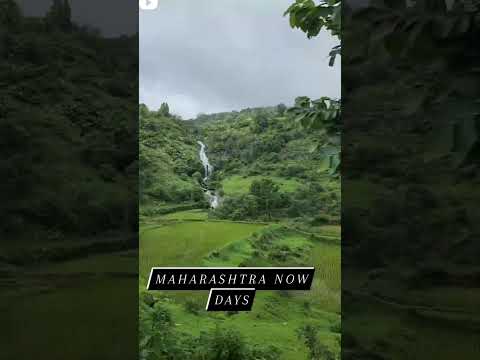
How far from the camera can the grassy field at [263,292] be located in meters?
3.03

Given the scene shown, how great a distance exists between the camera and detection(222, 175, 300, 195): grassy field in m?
3.12

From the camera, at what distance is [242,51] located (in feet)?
10.2

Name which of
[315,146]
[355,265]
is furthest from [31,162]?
[355,265]

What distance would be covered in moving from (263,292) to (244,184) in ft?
2.46

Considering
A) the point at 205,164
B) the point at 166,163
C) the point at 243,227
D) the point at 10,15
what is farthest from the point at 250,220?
the point at 10,15

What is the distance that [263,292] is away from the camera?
3066mm

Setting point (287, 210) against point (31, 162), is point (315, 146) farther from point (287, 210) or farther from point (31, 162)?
point (31, 162)

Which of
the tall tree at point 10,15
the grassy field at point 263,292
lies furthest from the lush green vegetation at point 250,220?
the tall tree at point 10,15

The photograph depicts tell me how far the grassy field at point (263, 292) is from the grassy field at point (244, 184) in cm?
29

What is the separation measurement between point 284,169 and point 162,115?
93 centimetres

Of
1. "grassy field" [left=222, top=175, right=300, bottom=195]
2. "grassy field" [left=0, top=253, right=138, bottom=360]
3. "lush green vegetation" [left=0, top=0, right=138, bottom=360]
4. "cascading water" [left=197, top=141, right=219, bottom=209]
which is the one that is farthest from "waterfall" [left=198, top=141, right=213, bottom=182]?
"grassy field" [left=0, top=253, right=138, bottom=360]

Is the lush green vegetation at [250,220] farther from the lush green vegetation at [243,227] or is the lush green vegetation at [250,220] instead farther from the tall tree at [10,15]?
the tall tree at [10,15]

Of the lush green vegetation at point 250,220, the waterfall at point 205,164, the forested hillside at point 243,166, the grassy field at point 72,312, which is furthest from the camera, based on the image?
the waterfall at point 205,164

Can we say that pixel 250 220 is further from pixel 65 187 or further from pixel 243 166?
pixel 65 187
